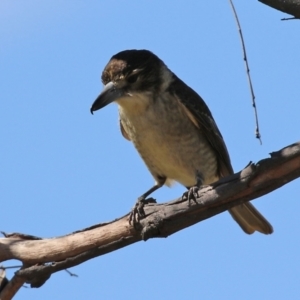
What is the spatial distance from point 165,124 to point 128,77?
46 cm

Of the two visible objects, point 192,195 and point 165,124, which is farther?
point 165,124

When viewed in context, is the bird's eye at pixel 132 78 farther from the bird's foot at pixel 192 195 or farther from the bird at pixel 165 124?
the bird's foot at pixel 192 195

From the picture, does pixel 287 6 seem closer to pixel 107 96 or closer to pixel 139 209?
pixel 139 209

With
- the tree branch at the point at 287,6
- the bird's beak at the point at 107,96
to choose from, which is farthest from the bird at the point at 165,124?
the tree branch at the point at 287,6

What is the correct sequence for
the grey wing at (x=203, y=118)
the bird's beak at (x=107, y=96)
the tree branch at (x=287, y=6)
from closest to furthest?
the tree branch at (x=287, y=6) → the bird's beak at (x=107, y=96) → the grey wing at (x=203, y=118)

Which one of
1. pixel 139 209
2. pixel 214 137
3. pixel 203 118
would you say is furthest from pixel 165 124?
pixel 139 209

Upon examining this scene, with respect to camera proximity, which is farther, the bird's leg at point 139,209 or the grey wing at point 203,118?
the grey wing at point 203,118

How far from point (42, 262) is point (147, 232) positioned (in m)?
0.70

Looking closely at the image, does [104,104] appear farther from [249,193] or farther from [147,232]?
[249,193]

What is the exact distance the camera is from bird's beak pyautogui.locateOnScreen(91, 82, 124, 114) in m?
5.47

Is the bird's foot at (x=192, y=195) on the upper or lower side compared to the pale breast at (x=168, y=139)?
lower

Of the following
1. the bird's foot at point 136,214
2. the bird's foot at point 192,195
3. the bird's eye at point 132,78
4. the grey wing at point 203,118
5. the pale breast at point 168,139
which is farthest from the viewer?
the grey wing at point 203,118

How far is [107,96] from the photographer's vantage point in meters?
5.50

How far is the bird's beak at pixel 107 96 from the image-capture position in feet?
17.9
